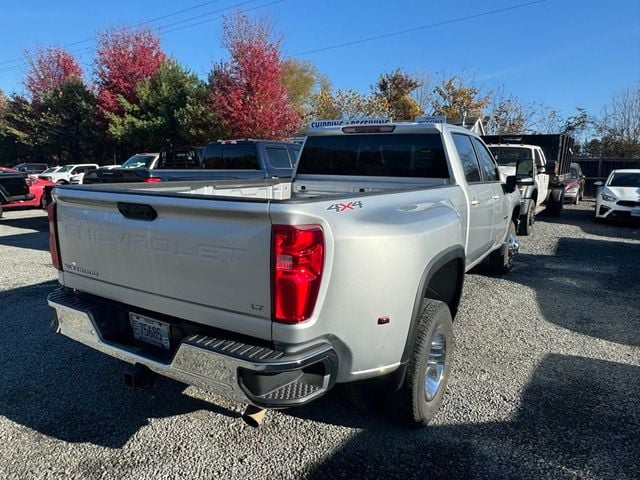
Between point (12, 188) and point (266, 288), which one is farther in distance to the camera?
point (12, 188)

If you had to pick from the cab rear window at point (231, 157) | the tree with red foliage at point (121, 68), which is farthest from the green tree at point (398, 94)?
the cab rear window at point (231, 157)

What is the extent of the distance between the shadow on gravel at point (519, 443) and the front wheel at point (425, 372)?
17cm

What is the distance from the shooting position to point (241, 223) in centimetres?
215

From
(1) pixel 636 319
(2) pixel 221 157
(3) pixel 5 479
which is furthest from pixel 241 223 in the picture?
(2) pixel 221 157

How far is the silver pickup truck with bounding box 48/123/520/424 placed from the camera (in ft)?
6.98

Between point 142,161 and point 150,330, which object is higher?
point 142,161

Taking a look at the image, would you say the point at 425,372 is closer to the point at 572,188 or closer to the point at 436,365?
the point at 436,365

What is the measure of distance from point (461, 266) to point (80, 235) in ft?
8.82

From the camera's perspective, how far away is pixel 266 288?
213 cm

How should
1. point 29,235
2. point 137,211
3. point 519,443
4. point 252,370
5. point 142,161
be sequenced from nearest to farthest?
point 252,370 → point 137,211 → point 519,443 → point 29,235 → point 142,161

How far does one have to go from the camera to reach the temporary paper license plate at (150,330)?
A: 8.49 feet

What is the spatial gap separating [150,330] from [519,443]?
2.33 metres

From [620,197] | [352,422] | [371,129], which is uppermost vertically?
[371,129]

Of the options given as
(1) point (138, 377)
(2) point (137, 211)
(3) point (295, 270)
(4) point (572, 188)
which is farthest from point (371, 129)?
(4) point (572, 188)
